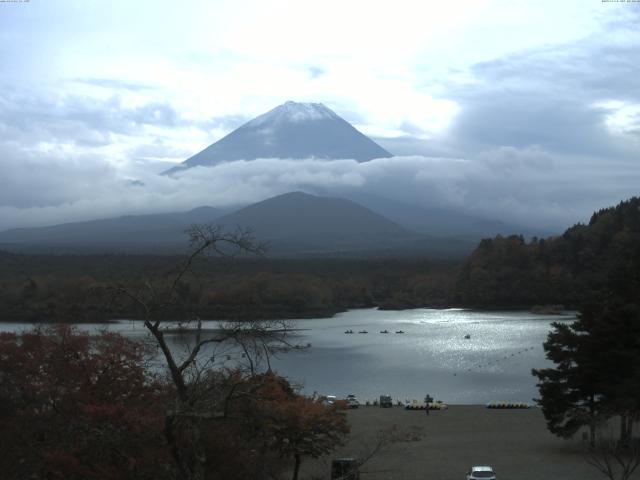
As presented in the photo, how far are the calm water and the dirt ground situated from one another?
1.99 m

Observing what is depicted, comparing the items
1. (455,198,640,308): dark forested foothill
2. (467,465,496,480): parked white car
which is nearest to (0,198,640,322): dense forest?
(455,198,640,308): dark forested foothill

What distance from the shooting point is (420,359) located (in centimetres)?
2570

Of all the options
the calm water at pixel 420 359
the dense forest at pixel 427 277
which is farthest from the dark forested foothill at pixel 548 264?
the calm water at pixel 420 359

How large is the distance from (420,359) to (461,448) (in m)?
14.1

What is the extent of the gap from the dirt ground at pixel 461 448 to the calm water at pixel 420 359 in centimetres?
199

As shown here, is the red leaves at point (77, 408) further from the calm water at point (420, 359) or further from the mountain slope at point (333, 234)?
the mountain slope at point (333, 234)

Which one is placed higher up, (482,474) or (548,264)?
(548,264)

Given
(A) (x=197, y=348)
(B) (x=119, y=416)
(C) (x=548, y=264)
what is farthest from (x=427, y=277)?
(A) (x=197, y=348)

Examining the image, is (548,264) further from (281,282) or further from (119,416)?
(119,416)

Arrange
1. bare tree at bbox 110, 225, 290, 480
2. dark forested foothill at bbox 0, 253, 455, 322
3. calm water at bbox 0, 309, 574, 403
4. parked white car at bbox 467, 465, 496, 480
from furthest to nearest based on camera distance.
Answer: dark forested foothill at bbox 0, 253, 455, 322, calm water at bbox 0, 309, 574, 403, parked white car at bbox 467, 465, 496, 480, bare tree at bbox 110, 225, 290, 480

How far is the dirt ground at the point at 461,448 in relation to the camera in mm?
9898

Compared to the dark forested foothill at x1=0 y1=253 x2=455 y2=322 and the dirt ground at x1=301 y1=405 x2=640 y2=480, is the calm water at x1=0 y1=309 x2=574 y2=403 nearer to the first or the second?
the dirt ground at x1=301 y1=405 x2=640 y2=480

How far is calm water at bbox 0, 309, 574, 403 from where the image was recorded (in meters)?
19.5

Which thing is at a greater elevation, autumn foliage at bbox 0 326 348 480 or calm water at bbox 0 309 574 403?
autumn foliage at bbox 0 326 348 480
